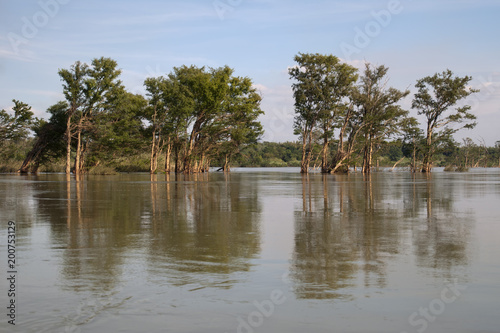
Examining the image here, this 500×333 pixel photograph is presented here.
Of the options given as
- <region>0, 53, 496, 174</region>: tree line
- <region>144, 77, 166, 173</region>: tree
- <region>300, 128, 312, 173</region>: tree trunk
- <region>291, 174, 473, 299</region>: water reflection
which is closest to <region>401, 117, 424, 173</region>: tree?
<region>0, 53, 496, 174</region>: tree line

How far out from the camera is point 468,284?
5121 millimetres

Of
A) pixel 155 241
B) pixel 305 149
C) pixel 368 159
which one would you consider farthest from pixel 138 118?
pixel 155 241

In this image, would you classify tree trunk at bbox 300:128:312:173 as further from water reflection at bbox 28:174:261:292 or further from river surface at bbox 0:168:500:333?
river surface at bbox 0:168:500:333

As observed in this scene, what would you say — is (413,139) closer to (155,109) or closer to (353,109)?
(353,109)

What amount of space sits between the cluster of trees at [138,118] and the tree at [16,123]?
0.11 m

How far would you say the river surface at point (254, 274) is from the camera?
4.06 m

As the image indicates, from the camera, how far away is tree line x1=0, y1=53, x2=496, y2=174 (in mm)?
47812

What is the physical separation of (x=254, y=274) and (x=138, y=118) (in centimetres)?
4880

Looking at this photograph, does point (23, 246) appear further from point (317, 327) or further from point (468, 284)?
point (468, 284)

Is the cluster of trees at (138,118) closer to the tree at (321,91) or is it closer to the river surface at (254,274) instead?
the tree at (321,91)

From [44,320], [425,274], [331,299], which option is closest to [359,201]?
[425,274]

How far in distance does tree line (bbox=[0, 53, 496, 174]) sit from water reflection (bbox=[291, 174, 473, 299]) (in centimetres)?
3717

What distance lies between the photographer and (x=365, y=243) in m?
7.62

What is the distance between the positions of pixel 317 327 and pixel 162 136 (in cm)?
5031
